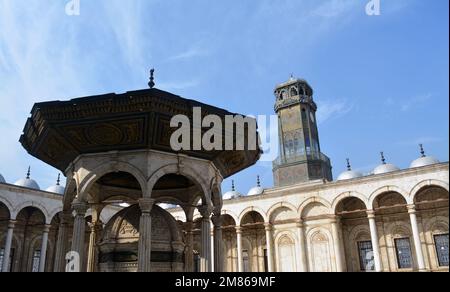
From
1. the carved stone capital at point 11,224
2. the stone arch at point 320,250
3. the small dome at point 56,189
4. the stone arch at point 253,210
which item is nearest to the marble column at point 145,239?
the carved stone capital at point 11,224

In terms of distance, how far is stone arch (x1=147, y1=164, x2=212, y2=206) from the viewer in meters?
7.69

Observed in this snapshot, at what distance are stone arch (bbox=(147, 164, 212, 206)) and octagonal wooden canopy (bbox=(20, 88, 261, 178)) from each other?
→ 36 centimetres

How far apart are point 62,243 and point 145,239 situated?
2384mm

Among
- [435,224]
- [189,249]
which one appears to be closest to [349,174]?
[435,224]

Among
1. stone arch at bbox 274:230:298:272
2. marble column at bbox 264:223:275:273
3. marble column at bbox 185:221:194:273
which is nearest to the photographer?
marble column at bbox 185:221:194:273

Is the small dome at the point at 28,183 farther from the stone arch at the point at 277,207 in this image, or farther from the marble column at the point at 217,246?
the marble column at the point at 217,246

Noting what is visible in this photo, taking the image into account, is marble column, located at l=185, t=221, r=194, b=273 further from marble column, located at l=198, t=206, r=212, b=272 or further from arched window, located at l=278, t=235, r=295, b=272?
arched window, located at l=278, t=235, r=295, b=272

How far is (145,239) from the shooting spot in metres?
7.31

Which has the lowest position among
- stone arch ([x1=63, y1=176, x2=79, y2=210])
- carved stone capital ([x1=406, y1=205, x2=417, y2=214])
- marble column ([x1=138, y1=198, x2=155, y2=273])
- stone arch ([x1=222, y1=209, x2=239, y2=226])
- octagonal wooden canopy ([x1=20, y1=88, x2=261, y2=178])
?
marble column ([x1=138, y1=198, x2=155, y2=273])

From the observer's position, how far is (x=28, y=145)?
8.82 m

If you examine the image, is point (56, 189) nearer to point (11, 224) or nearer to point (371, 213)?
point (11, 224)

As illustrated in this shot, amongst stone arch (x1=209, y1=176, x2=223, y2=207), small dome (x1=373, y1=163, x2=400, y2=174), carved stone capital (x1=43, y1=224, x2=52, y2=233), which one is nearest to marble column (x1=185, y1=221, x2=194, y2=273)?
stone arch (x1=209, y1=176, x2=223, y2=207)
